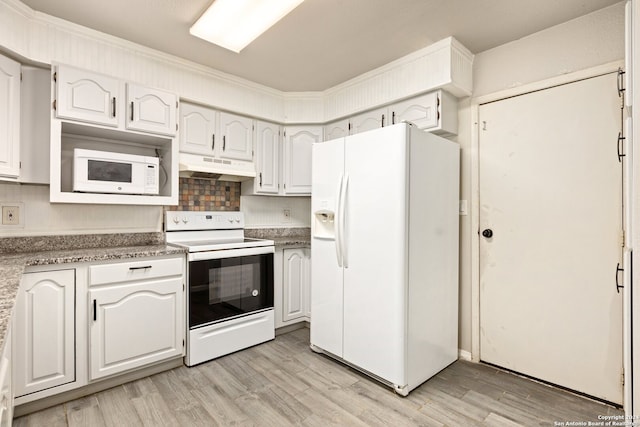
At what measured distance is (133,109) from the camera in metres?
2.32

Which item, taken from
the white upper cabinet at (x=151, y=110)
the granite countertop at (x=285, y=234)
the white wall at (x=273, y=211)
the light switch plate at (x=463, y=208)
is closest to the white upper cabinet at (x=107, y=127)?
the white upper cabinet at (x=151, y=110)

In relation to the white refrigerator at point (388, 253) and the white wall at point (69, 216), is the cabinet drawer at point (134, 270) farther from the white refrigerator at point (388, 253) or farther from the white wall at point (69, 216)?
the white refrigerator at point (388, 253)

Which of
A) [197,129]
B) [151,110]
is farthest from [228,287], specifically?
[151,110]

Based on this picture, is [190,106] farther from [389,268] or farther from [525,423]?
[525,423]

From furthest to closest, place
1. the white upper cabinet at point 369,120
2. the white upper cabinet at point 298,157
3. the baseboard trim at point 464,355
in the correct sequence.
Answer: the white upper cabinet at point 298,157 → the white upper cabinet at point 369,120 → the baseboard trim at point 464,355

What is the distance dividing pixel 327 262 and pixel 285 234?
4.06ft

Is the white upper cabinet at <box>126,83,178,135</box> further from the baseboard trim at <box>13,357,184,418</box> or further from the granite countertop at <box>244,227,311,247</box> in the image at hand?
the baseboard trim at <box>13,357,184,418</box>

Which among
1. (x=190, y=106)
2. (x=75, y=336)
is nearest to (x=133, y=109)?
(x=190, y=106)

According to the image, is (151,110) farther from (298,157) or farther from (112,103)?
(298,157)

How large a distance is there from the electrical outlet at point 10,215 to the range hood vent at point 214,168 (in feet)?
3.54

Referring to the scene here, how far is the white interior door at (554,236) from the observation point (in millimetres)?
1956

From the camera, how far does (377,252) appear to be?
7.01 feet

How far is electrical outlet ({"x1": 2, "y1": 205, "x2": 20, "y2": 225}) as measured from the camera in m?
2.12

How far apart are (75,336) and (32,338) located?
20 centimetres
